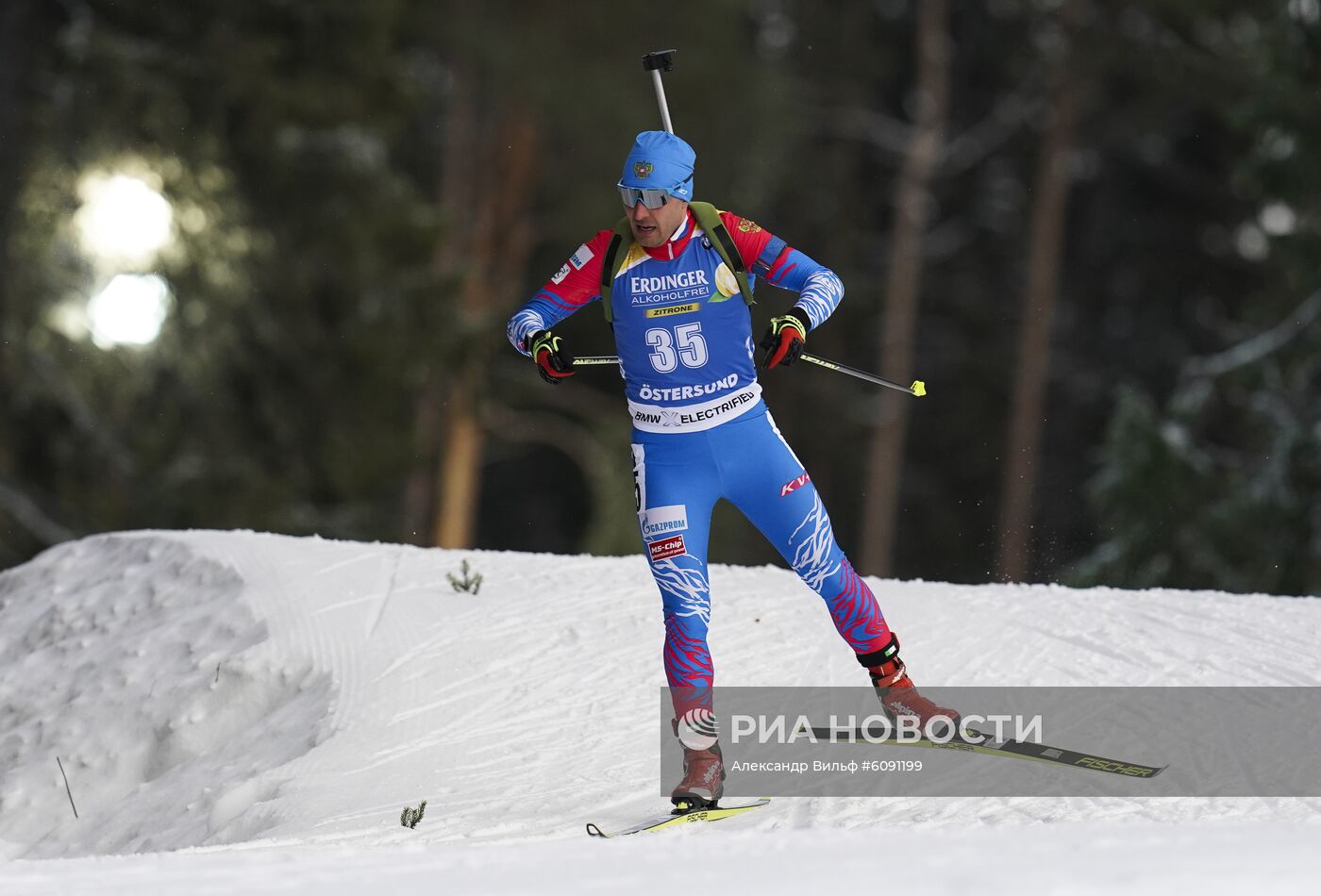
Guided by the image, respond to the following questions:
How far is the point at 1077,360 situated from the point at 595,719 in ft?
66.1

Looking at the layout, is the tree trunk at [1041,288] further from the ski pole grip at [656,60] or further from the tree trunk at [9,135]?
the ski pole grip at [656,60]

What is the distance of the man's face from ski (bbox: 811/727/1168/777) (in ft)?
6.26

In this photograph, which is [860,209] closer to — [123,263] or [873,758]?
[123,263]

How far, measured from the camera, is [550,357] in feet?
17.1

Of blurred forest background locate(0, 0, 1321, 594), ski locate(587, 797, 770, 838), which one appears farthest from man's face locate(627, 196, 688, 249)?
blurred forest background locate(0, 0, 1321, 594)

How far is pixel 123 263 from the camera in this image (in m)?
14.4

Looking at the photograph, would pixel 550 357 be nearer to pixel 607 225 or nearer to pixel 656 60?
pixel 656 60

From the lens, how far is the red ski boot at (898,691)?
17.9ft

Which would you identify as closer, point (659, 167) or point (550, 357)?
point (659, 167)

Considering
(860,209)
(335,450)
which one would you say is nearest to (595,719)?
(335,450)

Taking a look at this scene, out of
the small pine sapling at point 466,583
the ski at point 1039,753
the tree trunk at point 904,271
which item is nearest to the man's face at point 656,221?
the ski at point 1039,753

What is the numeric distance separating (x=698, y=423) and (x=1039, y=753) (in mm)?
1617

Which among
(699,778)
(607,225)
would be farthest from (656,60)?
(607,225)

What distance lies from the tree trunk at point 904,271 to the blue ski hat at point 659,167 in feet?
53.3
